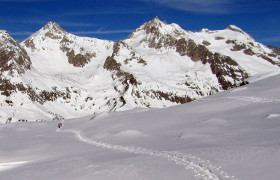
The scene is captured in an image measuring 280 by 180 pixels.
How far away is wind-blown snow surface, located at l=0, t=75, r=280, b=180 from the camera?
19.1 meters

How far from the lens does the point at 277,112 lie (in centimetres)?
3531

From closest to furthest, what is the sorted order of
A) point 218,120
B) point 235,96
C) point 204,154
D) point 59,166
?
point 204,154 < point 59,166 < point 218,120 < point 235,96

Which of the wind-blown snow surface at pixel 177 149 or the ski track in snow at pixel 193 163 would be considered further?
the wind-blown snow surface at pixel 177 149

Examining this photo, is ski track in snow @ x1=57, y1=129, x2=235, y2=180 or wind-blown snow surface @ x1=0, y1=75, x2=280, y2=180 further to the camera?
wind-blown snow surface @ x1=0, y1=75, x2=280, y2=180

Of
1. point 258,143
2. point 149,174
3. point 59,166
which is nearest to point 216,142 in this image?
point 258,143

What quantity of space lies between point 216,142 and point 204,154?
529 centimetres

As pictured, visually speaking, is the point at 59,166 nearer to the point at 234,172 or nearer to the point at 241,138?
the point at 234,172

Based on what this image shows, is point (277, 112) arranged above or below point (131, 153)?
above

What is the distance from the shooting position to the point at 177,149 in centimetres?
2664

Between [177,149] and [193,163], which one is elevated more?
[177,149]

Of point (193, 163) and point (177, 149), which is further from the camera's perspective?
point (177, 149)

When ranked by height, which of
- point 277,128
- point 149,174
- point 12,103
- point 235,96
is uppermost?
point 12,103

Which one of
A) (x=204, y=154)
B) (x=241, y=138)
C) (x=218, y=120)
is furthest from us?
(x=218, y=120)

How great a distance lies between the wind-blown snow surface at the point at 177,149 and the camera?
62.8 ft
